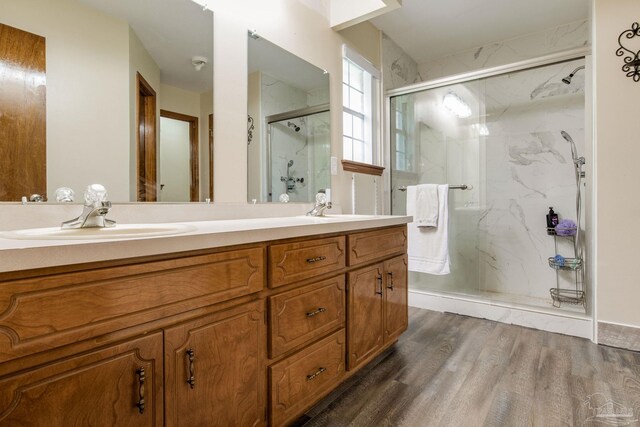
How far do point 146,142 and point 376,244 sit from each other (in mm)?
1157

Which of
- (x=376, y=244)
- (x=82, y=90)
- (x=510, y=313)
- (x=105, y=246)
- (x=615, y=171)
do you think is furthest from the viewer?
(x=510, y=313)

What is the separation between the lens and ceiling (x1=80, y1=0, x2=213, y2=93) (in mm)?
1287

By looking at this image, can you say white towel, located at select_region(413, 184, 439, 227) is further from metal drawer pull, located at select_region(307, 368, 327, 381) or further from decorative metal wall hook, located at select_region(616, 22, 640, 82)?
metal drawer pull, located at select_region(307, 368, 327, 381)

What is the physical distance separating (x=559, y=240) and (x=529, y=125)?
41.9 inches

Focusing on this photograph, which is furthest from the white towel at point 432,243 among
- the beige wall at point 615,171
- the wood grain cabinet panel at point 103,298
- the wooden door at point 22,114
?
the wooden door at point 22,114

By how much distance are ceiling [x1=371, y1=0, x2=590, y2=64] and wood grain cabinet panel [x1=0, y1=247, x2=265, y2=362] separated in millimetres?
2601

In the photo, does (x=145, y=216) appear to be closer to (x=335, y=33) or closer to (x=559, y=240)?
(x=335, y=33)

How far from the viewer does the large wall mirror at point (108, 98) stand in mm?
996

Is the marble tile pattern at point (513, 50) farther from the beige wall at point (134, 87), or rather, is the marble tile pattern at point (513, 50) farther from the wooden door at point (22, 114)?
the wooden door at point (22, 114)

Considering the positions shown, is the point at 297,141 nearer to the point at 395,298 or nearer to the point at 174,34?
the point at 174,34

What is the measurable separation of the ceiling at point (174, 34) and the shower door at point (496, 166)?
6.37 feet

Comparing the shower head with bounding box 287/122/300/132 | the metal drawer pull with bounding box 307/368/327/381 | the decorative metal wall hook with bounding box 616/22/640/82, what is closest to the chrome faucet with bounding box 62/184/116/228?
the metal drawer pull with bounding box 307/368/327/381

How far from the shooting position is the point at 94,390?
A: 71 centimetres

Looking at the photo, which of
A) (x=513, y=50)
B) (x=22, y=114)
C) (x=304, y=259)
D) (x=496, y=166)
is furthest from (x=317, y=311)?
(x=513, y=50)
